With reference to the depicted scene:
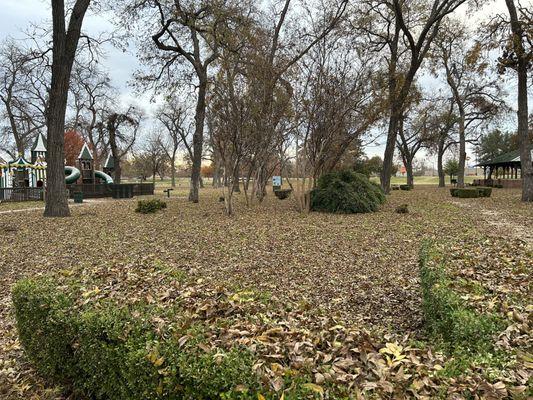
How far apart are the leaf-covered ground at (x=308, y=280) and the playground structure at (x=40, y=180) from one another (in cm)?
1100

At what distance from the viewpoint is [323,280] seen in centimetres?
529

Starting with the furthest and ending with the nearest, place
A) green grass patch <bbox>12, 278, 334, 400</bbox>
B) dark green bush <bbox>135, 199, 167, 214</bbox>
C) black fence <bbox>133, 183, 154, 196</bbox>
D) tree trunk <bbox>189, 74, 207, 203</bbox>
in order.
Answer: black fence <bbox>133, 183, 154, 196</bbox> < tree trunk <bbox>189, 74, 207, 203</bbox> < dark green bush <bbox>135, 199, 167, 214</bbox> < green grass patch <bbox>12, 278, 334, 400</bbox>

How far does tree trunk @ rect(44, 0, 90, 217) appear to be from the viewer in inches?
459

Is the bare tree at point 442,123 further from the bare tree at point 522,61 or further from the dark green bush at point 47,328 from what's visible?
the dark green bush at point 47,328

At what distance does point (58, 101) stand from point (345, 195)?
9.34 metres

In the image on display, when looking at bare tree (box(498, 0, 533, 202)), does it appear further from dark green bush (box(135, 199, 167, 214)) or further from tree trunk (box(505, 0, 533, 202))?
Answer: dark green bush (box(135, 199, 167, 214))

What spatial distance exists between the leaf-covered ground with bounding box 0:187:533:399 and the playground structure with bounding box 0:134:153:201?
36.1ft

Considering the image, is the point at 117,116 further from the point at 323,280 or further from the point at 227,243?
the point at 323,280

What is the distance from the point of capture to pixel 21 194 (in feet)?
67.9

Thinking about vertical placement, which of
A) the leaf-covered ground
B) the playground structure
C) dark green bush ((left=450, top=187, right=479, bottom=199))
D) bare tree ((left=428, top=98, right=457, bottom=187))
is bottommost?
the leaf-covered ground

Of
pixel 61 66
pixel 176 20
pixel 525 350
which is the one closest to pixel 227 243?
pixel 525 350

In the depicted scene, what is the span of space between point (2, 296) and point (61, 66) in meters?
9.04

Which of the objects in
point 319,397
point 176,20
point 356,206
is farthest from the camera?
point 176,20

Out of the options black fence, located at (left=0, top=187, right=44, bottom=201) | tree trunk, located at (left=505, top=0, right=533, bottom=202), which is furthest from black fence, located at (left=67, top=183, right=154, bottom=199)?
tree trunk, located at (left=505, top=0, right=533, bottom=202)
